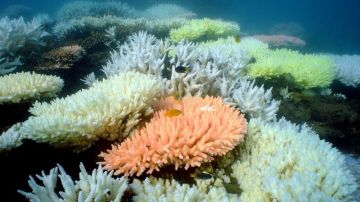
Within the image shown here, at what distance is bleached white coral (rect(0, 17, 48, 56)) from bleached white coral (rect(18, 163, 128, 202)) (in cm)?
416

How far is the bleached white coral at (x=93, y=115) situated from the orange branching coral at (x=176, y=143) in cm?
22

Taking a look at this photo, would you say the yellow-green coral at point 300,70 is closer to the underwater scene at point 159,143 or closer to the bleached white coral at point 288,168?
the underwater scene at point 159,143

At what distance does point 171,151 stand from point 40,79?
2432 mm

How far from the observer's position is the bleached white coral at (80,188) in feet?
7.59

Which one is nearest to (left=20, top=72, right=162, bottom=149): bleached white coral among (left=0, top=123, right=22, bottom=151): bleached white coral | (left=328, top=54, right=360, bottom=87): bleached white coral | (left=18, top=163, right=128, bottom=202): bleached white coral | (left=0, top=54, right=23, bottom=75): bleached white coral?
(left=0, top=123, right=22, bottom=151): bleached white coral

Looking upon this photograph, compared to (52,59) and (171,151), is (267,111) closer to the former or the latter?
(171,151)

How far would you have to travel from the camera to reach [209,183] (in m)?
2.90

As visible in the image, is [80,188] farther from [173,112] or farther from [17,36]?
[17,36]

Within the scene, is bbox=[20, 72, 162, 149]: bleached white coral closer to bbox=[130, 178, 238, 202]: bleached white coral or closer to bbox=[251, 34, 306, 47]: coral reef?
bbox=[130, 178, 238, 202]: bleached white coral

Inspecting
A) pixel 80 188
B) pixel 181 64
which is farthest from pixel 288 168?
pixel 181 64

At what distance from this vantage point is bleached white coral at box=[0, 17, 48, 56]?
5.65 meters

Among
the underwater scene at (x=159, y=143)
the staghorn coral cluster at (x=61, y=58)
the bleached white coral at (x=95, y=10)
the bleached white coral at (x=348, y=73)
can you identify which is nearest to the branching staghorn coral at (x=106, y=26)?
the staghorn coral cluster at (x=61, y=58)

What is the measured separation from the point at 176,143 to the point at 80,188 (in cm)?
87

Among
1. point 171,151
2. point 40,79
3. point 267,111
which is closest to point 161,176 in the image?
point 171,151
